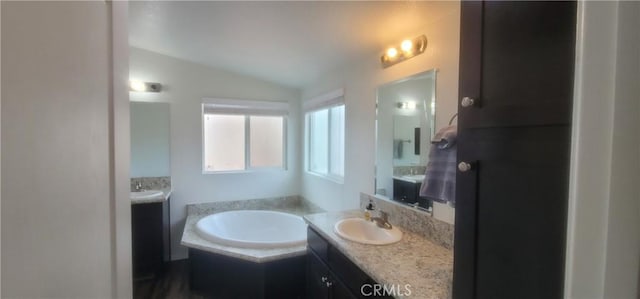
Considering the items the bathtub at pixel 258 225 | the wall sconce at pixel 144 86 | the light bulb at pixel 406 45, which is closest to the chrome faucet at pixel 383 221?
the light bulb at pixel 406 45

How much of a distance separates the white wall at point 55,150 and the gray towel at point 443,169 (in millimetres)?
1252

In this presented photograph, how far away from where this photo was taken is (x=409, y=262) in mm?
1364

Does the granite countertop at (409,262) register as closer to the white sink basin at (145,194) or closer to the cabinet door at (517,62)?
the cabinet door at (517,62)

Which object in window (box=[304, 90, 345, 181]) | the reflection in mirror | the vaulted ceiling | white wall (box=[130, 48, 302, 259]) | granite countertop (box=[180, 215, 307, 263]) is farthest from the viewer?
white wall (box=[130, 48, 302, 259])

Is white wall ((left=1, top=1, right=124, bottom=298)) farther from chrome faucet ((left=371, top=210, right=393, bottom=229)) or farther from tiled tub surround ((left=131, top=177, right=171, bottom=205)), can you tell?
tiled tub surround ((left=131, top=177, right=171, bottom=205))

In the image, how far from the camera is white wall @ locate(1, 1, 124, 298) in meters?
0.32

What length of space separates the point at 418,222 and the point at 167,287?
263cm

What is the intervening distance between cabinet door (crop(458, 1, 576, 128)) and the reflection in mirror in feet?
3.12

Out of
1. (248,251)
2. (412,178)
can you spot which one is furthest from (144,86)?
(412,178)

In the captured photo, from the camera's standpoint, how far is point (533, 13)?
→ 0.60 metres

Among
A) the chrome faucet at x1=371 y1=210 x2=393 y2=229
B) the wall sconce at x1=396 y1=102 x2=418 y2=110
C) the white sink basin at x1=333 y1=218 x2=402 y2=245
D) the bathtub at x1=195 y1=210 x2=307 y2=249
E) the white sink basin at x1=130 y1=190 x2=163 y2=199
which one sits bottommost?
the bathtub at x1=195 y1=210 x2=307 y2=249

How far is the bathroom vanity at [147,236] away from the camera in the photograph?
9.09 feet

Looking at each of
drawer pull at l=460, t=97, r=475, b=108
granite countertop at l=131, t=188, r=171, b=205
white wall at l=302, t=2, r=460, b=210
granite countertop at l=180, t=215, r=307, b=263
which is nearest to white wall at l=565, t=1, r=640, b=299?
drawer pull at l=460, t=97, r=475, b=108

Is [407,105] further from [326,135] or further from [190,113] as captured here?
[190,113]
